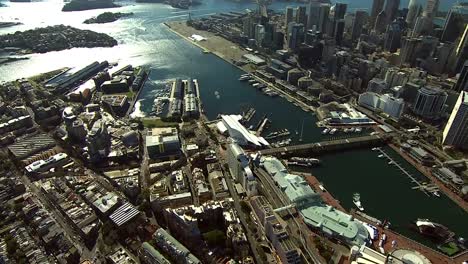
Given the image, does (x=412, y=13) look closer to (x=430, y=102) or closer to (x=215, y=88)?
(x=430, y=102)

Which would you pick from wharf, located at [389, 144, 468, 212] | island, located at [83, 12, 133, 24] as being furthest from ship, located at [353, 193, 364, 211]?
island, located at [83, 12, 133, 24]

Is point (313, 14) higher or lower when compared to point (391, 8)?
lower

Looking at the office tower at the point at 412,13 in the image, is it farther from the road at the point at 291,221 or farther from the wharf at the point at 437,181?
the road at the point at 291,221

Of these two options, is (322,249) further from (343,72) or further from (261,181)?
(343,72)

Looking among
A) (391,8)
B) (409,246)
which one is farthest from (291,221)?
(391,8)

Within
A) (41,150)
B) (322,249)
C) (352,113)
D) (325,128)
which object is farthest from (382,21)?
(41,150)
